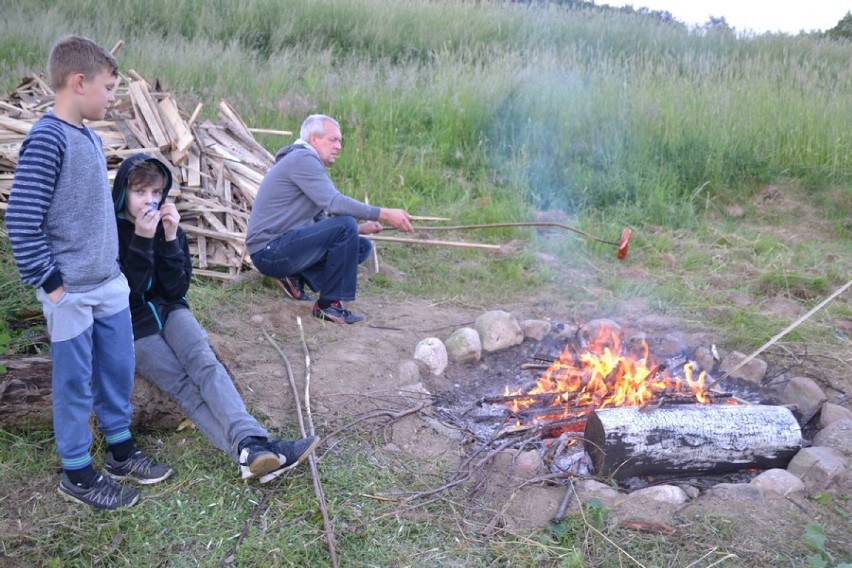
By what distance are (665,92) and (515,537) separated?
Result: 7774 mm

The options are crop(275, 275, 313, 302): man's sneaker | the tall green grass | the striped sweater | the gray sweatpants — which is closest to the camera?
the striped sweater

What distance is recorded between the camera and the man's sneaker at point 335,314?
18.5 feet

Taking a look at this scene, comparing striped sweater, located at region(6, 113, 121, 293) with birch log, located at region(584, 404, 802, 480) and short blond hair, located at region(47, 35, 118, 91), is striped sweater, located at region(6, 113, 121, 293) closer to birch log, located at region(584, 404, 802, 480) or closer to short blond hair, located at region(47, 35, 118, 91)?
short blond hair, located at region(47, 35, 118, 91)

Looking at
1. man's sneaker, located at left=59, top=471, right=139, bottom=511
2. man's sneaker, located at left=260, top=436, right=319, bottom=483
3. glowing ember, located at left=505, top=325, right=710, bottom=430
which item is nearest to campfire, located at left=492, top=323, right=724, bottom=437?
glowing ember, located at left=505, top=325, right=710, bottom=430

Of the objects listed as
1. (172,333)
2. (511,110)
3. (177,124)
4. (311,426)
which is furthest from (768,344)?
(511,110)

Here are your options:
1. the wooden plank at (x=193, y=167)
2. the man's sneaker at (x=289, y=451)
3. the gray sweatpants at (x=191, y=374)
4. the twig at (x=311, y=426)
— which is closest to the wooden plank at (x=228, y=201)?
the wooden plank at (x=193, y=167)

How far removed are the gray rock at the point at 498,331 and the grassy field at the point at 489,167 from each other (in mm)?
915

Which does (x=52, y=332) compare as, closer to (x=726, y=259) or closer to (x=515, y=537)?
(x=515, y=537)

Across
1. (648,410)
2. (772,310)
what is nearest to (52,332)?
(648,410)

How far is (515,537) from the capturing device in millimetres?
3328

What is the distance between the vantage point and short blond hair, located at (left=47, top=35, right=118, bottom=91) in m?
3.04

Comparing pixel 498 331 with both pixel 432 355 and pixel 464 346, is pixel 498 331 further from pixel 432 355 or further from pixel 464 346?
pixel 432 355

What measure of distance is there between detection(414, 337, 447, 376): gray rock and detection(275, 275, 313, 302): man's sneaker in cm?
133

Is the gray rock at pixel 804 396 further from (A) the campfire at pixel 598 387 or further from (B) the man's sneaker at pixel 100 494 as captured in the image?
(B) the man's sneaker at pixel 100 494
